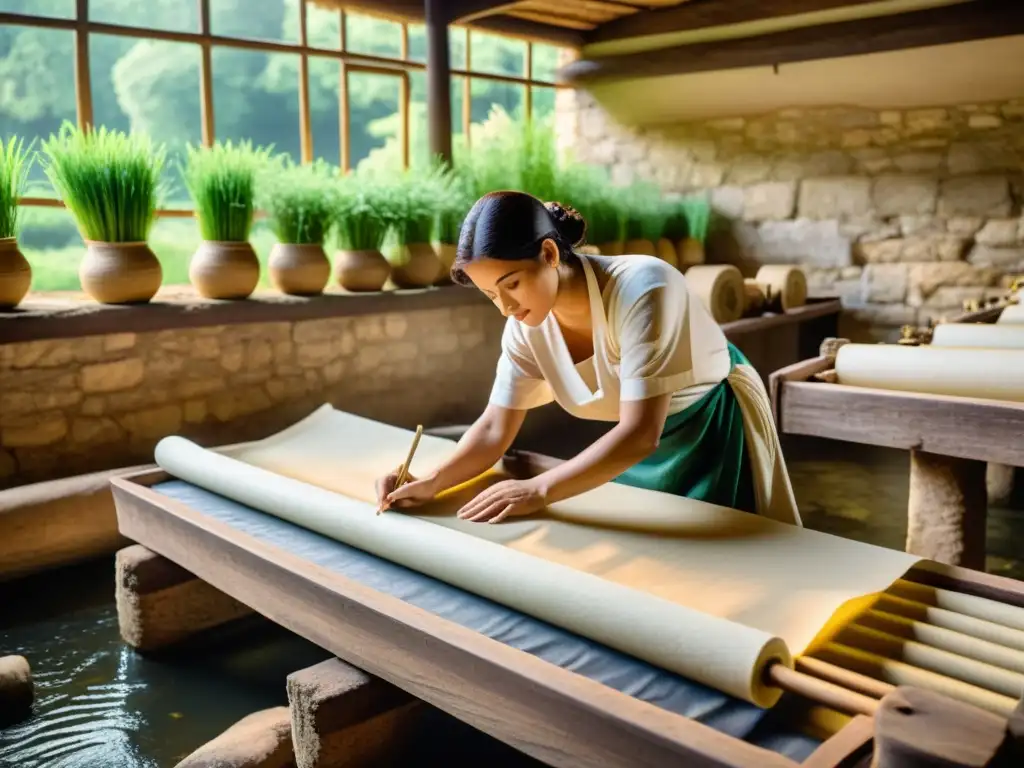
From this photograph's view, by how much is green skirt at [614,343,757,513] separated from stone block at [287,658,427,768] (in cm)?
74

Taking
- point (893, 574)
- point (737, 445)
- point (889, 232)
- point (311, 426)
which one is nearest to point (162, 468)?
point (311, 426)

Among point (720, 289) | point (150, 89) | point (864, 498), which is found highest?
point (150, 89)

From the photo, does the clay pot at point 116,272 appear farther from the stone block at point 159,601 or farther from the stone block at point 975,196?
the stone block at point 975,196

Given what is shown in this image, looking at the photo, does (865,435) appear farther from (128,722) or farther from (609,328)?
(128,722)

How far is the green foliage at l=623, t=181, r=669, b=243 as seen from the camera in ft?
18.7

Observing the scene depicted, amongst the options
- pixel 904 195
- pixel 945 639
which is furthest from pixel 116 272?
pixel 904 195

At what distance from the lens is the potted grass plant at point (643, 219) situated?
561 cm

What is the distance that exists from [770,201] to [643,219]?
1.03 m

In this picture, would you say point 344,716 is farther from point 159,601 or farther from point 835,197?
point 835,197

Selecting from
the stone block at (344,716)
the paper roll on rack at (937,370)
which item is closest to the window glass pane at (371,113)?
the paper roll on rack at (937,370)

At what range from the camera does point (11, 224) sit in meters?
3.13

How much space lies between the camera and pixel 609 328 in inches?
66.1

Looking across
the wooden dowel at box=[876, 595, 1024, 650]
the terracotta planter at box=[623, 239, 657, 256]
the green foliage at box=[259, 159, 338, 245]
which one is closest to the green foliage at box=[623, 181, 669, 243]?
the terracotta planter at box=[623, 239, 657, 256]

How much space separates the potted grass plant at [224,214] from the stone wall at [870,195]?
148 inches
